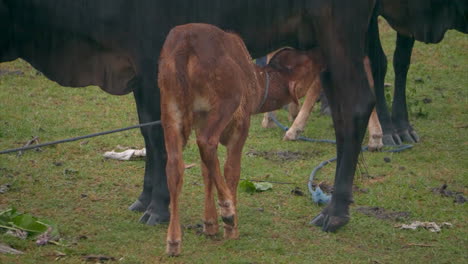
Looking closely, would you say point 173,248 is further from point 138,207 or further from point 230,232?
point 138,207

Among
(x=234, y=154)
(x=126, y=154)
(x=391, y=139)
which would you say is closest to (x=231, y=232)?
(x=234, y=154)

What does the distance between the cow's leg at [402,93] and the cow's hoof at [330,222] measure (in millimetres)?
2702

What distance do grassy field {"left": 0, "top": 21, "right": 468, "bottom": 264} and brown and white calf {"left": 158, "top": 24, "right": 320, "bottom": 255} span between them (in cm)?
43

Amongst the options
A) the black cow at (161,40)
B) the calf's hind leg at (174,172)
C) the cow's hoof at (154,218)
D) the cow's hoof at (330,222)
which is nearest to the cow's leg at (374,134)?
the black cow at (161,40)

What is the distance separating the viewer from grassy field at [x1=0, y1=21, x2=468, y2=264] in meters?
5.52

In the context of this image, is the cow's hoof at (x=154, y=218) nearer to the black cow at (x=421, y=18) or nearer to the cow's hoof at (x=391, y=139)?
the black cow at (x=421, y=18)

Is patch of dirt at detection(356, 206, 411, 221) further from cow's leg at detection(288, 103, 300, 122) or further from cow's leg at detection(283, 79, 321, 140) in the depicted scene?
cow's leg at detection(288, 103, 300, 122)

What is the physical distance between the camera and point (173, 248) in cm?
527

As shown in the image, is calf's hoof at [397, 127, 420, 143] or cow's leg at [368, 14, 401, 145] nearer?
cow's leg at [368, 14, 401, 145]

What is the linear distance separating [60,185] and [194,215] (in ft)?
4.55

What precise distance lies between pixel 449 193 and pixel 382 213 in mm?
740

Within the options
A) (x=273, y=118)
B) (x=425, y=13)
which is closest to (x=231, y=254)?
(x=425, y=13)

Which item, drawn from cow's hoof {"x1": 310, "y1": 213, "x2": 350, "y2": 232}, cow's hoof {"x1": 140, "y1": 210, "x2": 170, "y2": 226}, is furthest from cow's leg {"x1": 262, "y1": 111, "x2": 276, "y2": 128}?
cow's hoof {"x1": 140, "y1": 210, "x2": 170, "y2": 226}

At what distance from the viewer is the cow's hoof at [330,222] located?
597 centimetres
